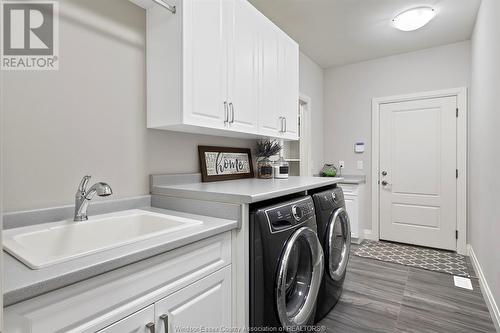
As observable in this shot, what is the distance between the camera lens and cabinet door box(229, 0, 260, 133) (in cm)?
182

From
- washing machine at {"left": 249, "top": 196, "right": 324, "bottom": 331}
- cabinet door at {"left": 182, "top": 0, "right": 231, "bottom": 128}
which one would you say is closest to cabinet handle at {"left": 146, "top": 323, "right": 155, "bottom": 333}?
washing machine at {"left": 249, "top": 196, "right": 324, "bottom": 331}

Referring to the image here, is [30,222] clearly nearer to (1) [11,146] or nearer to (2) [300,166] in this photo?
(1) [11,146]

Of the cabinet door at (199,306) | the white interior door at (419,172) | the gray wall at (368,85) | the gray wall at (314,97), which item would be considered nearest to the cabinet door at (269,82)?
the cabinet door at (199,306)

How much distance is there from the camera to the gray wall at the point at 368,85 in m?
3.34

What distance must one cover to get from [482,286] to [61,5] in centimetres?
352

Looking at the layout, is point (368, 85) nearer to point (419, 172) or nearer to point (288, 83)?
point (419, 172)

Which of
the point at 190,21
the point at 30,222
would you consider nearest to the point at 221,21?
the point at 190,21

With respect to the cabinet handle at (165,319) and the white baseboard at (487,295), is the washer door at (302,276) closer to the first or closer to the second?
the cabinet handle at (165,319)

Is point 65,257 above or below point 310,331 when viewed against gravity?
above

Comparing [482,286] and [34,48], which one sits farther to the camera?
[482,286]

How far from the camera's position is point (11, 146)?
1.15m

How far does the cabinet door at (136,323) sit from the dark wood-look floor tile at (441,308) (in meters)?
1.74

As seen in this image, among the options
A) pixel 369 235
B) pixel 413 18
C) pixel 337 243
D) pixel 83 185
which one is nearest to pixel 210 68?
pixel 83 185

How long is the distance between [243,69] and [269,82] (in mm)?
348
